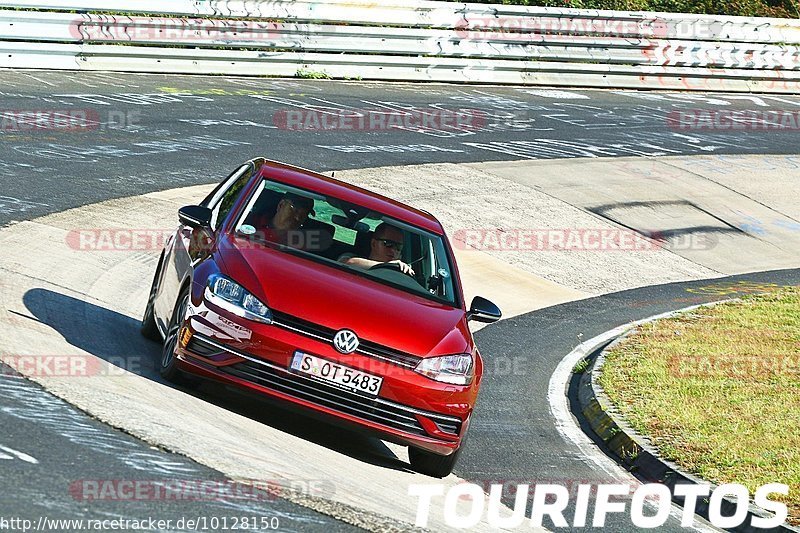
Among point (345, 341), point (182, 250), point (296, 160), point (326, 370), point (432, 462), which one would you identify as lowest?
point (432, 462)

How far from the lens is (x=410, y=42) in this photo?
25781 millimetres

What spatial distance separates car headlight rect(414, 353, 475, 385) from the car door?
176cm

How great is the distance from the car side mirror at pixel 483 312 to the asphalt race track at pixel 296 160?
3.08 feet

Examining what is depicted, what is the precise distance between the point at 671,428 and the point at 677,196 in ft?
37.7

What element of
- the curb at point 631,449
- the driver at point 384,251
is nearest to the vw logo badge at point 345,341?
the driver at point 384,251

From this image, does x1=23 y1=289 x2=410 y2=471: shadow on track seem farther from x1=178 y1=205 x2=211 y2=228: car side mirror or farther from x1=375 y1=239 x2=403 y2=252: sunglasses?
x1=375 y1=239 x2=403 y2=252: sunglasses

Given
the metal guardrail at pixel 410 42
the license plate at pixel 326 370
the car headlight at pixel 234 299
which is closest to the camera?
the license plate at pixel 326 370

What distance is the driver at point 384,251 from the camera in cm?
897

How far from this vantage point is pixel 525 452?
938cm

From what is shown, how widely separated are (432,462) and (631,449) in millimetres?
1976

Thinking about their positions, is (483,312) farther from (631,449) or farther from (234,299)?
(234,299)

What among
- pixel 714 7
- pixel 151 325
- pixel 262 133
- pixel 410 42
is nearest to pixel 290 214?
pixel 151 325

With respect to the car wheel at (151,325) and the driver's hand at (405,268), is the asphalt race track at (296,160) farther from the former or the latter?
Result: the driver's hand at (405,268)

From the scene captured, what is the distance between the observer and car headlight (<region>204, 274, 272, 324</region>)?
786cm
